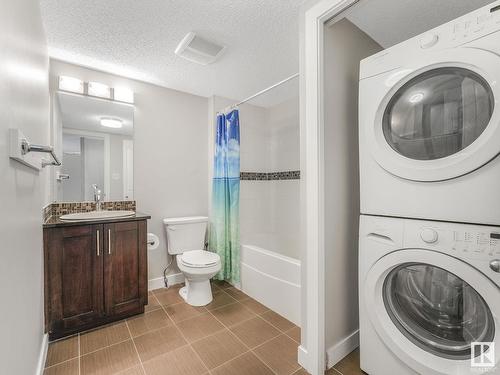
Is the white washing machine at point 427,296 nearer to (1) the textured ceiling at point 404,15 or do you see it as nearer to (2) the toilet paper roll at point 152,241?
(1) the textured ceiling at point 404,15

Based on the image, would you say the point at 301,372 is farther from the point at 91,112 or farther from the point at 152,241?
the point at 91,112

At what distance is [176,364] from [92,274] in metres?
0.90

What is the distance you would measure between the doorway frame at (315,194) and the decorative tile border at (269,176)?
1.47m

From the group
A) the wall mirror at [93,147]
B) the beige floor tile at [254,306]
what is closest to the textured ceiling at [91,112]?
the wall mirror at [93,147]

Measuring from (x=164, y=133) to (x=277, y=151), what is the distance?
4.63ft

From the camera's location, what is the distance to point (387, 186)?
4.02 feet

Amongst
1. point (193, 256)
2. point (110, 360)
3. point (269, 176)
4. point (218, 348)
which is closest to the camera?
point (110, 360)

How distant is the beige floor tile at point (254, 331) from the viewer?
65.4 inches

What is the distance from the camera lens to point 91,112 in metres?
2.24

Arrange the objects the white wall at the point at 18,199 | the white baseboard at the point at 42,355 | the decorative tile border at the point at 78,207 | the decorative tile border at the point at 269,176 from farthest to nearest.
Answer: the decorative tile border at the point at 269,176 < the decorative tile border at the point at 78,207 < the white baseboard at the point at 42,355 < the white wall at the point at 18,199

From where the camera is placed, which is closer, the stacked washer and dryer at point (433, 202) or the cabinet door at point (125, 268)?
the stacked washer and dryer at point (433, 202)

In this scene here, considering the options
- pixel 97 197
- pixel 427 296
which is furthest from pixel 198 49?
pixel 427 296

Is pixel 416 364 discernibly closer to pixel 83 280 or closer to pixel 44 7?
pixel 83 280

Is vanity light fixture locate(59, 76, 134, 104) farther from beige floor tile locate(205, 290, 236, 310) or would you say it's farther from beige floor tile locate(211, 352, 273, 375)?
beige floor tile locate(211, 352, 273, 375)
